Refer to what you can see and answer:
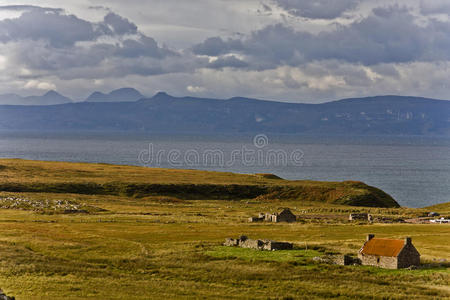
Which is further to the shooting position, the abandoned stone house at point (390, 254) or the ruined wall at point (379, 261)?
the ruined wall at point (379, 261)

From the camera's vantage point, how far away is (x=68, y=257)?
51594mm

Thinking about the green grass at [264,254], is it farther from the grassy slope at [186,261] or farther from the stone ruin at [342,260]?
the stone ruin at [342,260]

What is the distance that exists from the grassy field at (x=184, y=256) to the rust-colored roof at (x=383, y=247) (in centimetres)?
221

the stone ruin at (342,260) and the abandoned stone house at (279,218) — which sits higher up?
the abandoned stone house at (279,218)

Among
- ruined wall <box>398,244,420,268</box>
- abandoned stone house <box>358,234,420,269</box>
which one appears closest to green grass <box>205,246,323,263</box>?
abandoned stone house <box>358,234,420,269</box>

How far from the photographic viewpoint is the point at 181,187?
5261 inches

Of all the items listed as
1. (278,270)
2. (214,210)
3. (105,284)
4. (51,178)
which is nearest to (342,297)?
(278,270)

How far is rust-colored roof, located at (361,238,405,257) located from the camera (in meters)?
48.1

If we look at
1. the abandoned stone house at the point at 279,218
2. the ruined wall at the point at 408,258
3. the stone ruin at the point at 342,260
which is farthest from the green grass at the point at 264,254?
the abandoned stone house at the point at 279,218

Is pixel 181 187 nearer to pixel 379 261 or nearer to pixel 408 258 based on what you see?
pixel 379 261

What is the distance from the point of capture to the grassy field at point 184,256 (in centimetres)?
4019

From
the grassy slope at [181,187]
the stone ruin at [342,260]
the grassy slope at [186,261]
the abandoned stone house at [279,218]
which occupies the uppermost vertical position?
the grassy slope at [181,187]

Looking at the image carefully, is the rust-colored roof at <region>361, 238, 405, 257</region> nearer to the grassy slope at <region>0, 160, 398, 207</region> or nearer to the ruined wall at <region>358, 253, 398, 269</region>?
the ruined wall at <region>358, 253, 398, 269</region>

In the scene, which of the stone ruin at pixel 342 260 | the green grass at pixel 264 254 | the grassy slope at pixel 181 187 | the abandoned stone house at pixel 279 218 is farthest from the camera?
the grassy slope at pixel 181 187
